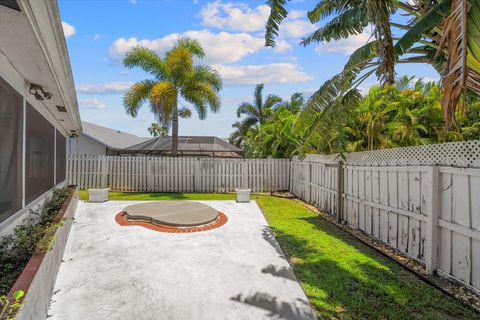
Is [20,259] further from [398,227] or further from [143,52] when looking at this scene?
[143,52]

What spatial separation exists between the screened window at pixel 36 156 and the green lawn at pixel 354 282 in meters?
4.52

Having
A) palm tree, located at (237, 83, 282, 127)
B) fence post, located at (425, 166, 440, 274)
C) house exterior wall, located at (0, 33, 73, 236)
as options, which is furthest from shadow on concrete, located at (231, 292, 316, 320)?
palm tree, located at (237, 83, 282, 127)

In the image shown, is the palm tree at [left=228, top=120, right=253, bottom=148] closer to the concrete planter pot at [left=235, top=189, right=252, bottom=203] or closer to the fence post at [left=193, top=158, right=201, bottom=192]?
the fence post at [left=193, top=158, right=201, bottom=192]

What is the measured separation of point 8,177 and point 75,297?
1.70 metres

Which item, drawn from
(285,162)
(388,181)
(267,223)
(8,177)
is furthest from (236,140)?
(8,177)

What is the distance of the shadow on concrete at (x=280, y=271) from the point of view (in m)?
4.60

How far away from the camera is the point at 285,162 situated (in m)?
14.6

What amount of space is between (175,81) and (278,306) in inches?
512

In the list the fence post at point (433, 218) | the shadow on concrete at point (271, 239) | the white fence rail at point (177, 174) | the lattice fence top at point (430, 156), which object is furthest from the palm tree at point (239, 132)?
the fence post at point (433, 218)

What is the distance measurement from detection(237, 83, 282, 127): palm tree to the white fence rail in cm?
1485

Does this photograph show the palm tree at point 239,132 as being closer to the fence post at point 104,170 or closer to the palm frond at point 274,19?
the fence post at point 104,170

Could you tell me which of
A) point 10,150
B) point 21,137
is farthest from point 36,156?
point 10,150

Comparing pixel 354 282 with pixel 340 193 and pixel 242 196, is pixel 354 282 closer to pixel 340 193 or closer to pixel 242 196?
pixel 340 193

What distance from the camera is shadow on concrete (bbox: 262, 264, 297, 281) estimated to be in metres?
4.60
